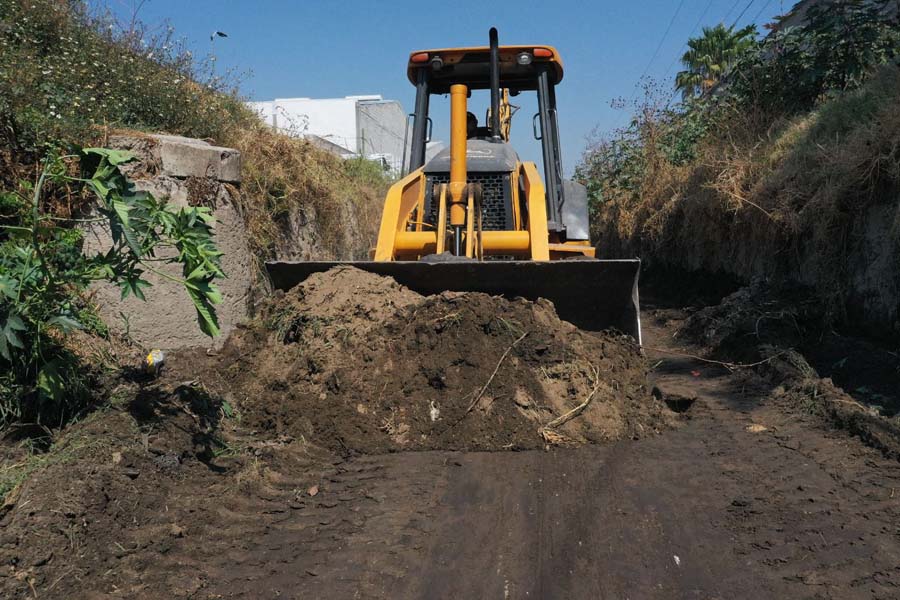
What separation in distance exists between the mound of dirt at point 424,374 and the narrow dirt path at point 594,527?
10.5 inches

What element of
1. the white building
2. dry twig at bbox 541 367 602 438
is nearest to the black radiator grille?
dry twig at bbox 541 367 602 438

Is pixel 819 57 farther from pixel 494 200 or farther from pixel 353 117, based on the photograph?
pixel 353 117

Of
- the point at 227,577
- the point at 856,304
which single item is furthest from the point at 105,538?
the point at 856,304

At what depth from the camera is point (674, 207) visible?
13.4 meters

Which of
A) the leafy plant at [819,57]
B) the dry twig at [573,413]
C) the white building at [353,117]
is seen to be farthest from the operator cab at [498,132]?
the white building at [353,117]

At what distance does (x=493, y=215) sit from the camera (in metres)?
6.89

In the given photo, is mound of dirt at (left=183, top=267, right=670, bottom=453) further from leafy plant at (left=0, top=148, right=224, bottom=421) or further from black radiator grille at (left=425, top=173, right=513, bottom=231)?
black radiator grille at (left=425, top=173, right=513, bottom=231)

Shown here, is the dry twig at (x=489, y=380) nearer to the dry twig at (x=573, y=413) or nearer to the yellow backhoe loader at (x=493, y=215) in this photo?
the dry twig at (x=573, y=413)

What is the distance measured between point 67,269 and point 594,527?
3.16m

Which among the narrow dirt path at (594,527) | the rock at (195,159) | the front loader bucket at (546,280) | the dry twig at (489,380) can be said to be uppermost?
the rock at (195,159)

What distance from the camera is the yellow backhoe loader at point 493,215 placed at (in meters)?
5.69

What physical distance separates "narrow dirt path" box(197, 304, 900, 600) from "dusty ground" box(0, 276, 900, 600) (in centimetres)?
1

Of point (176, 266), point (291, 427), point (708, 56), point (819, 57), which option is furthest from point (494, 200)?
point (708, 56)

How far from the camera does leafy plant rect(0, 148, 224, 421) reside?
377cm
